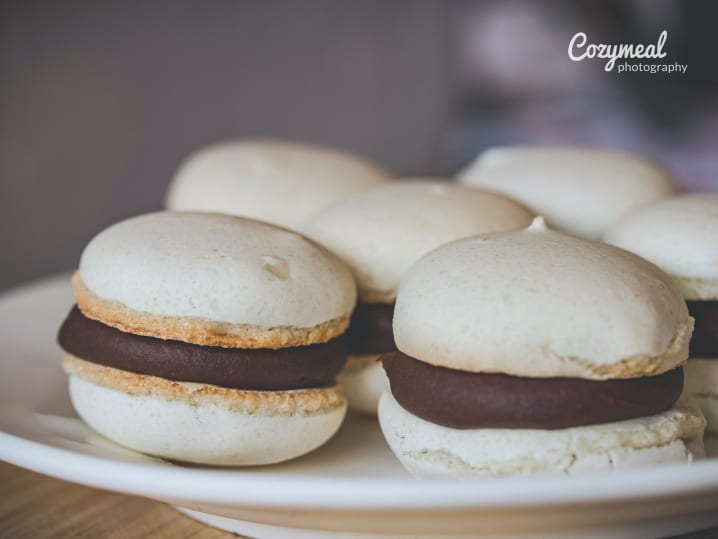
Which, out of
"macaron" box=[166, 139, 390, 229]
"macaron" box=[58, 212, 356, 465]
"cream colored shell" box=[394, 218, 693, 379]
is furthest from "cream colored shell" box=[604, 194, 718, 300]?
"macaron" box=[166, 139, 390, 229]

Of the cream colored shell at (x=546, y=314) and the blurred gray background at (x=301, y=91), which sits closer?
the cream colored shell at (x=546, y=314)

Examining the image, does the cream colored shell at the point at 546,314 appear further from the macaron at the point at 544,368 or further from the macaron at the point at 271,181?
the macaron at the point at 271,181

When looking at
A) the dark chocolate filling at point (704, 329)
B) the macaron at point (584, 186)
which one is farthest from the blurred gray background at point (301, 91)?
the dark chocolate filling at point (704, 329)

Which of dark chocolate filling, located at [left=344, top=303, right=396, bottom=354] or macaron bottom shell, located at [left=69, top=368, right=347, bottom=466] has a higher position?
dark chocolate filling, located at [left=344, top=303, right=396, bottom=354]

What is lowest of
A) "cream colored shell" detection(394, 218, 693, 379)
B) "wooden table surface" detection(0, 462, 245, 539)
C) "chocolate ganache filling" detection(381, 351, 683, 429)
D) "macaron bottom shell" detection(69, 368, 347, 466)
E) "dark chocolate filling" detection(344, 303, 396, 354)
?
"wooden table surface" detection(0, 462, 245, 539)

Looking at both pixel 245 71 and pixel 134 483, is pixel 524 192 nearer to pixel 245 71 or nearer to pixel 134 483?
pixel 134 483

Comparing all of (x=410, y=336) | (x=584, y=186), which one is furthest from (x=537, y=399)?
(x=584, y=186)

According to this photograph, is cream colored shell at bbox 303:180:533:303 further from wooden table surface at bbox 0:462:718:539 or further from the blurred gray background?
the blurred gray background

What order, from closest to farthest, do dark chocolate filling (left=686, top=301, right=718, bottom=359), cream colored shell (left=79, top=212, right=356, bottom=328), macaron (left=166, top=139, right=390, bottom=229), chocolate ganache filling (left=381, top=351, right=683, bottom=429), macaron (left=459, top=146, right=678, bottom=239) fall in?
chocolate ganache filling (left=381, top=351, right=683, bottom=429), cream colored shell (left=79, top=212, right=356, bottom=328), dark chocolate filling (left=686, top=301, right=718, bottom=359), macaron (left=459, top=146, right=678, bottom=239), macaron (left=166, top=139, right=390, bottom=229)

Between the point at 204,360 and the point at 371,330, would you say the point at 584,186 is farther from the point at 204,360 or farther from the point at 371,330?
the point at 204,360
